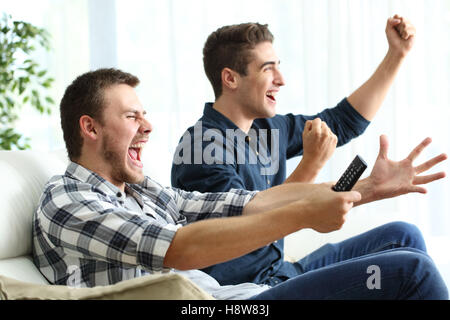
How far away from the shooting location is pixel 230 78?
1.99 meters

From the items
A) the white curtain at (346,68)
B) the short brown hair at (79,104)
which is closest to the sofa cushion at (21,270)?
the short brown hair at (79,104)

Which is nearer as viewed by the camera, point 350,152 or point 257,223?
point 257,223

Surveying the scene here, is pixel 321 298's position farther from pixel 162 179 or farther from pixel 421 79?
pixel 421 79

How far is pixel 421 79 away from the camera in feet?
9.00

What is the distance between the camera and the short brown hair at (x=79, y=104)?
1.34m

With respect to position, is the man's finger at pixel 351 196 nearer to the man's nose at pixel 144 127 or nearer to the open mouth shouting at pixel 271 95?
the man's nose at pixel 144 127

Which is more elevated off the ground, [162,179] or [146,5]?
[146,5]

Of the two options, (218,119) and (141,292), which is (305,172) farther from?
(141,292)

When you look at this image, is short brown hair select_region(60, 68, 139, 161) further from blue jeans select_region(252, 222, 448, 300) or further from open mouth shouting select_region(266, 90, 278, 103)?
open mouth shouting select_region(266, 90, 278, 103)

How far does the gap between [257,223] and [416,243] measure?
78 cm

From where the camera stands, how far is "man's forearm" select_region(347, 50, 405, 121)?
2033 mm

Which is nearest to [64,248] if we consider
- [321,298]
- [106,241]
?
[106,241]

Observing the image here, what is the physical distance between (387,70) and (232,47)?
1.89 ft

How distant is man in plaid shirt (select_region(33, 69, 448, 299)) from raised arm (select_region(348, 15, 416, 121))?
616 mm
